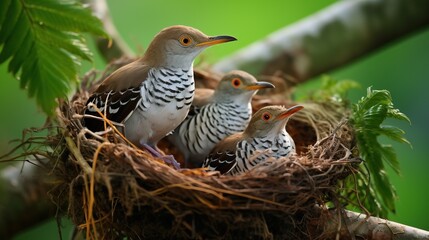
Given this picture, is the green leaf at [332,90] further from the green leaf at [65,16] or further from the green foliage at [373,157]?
the green leaf at [65,16]

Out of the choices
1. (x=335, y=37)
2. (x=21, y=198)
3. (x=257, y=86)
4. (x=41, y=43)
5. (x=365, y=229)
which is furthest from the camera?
(x=335, y=37)

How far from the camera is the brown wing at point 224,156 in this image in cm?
384

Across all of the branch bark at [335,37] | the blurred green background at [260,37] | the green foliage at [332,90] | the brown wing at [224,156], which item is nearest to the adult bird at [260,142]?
the brown wing at [224,156]

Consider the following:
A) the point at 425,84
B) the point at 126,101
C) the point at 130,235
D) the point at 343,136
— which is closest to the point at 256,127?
the point at 343,136

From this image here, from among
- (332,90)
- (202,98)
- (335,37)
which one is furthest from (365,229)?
(335,37)

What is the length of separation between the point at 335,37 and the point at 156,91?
259cm

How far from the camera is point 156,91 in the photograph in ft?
12.1

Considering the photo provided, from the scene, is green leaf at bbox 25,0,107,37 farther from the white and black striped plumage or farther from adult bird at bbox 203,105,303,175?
adult bird at bbox 203,105,303,175

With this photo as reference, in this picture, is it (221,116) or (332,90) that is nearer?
(221,116)

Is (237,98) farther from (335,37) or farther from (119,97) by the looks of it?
(335,37)

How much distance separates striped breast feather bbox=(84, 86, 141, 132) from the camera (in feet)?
12.1

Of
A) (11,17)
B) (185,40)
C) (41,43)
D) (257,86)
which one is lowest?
(257,86)

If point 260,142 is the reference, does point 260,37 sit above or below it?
above

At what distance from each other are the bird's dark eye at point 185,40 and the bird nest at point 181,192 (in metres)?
0.67
